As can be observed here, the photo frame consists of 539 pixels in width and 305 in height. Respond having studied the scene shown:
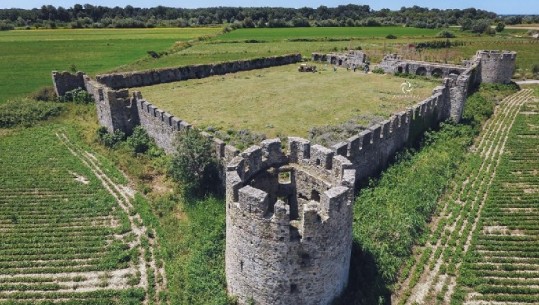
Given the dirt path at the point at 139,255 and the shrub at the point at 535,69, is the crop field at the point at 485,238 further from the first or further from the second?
the shrub at the point at 535,69

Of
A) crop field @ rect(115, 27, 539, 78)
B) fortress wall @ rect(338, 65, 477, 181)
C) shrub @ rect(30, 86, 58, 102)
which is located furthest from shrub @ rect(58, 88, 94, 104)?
fortress wall @ rect(338, 65, 477, 181)

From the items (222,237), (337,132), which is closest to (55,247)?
(222,237)

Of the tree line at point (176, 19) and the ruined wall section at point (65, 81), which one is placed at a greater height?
the tree line at point (176, 19)

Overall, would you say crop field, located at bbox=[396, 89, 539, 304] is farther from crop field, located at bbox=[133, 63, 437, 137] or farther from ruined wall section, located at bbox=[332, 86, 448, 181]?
crop field, located at bbox=[133, 63, 437, 137]

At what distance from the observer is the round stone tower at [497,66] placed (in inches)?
1900

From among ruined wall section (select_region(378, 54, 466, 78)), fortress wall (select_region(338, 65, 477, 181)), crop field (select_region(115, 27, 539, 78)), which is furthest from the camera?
crop field (select_region(115, 27, 539, 78))

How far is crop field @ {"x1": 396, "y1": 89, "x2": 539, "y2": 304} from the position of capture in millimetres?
16516

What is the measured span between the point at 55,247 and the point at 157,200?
570 centimetres

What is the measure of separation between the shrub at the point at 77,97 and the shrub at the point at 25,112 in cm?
169

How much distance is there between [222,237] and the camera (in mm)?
18922

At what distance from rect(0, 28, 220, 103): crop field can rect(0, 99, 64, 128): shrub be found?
568cm

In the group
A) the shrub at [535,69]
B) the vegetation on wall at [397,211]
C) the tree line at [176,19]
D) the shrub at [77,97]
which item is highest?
the tree line at [176,19]

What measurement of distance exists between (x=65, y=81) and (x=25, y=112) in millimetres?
6087

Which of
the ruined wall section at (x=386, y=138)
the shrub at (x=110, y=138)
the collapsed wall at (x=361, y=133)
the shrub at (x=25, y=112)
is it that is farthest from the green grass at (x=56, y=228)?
the ruined wall section at (x=386, y=138)
